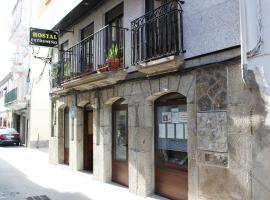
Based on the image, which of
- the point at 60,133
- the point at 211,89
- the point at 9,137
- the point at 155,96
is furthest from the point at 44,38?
the point at 9,137

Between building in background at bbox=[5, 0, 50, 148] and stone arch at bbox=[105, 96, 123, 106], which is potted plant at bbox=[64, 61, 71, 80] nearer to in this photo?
stone arch at bbox=[105, 96, 123, 106]

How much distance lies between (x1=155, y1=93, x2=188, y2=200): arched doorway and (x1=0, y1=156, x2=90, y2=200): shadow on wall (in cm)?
192

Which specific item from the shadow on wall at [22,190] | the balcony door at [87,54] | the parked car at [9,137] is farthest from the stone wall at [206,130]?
the parked car at [9,137]

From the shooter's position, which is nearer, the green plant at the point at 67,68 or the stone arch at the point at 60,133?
the green plant at the point at 67,68

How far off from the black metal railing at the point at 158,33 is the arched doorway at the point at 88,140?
452 centimetres

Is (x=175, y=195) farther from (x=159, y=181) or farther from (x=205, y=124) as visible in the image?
(x=205, y=124)

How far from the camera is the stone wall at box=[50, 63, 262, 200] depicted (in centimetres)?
600

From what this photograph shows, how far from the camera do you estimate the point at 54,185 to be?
10.5 m

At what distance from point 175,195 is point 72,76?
569 centimetres

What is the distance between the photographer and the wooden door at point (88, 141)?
12.8 m

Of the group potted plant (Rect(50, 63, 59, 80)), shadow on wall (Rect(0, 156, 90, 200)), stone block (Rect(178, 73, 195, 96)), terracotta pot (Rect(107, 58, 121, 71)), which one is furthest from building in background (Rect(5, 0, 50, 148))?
stone block (Rect(178, 73, 195, 96))

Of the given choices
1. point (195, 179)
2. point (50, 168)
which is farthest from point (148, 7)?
point (50, 168)

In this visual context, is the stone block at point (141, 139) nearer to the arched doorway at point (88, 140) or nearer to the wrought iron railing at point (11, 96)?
the arched doorway at point (88, 140)

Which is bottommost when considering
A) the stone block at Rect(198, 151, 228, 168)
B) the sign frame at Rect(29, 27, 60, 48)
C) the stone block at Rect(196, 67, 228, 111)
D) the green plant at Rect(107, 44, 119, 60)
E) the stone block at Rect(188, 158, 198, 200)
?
the stone block at Rect(188, 158, 198, 200)
